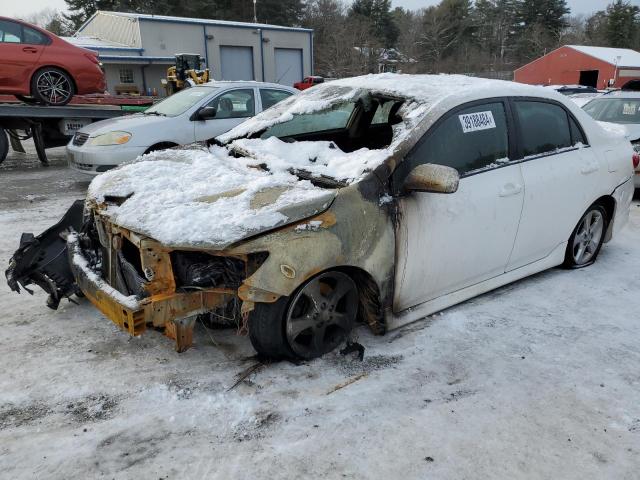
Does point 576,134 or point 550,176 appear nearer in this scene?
point 550,176

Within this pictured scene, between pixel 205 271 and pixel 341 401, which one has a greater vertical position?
pixel 205 271

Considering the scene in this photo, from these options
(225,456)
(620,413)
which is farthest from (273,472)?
(620,413)

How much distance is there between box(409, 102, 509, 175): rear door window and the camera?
321 centimetres

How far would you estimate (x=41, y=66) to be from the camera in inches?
368

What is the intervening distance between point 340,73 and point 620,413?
42.6 meters

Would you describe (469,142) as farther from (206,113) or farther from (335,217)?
(206,113)

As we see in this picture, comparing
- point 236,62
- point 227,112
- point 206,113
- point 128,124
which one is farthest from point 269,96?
point 236,62

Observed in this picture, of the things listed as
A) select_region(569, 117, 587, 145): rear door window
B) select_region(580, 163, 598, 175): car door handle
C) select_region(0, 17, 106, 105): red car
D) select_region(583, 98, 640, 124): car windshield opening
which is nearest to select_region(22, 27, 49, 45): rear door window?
select_region(0, 17, 106, 105): red car

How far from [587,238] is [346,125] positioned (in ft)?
7.82

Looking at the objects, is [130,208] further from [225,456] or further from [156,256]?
[225,456]

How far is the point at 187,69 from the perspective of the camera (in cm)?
1383

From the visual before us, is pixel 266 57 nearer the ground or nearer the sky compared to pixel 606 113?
nearer the sky

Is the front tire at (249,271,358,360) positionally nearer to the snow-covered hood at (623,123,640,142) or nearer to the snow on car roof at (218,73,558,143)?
the snow on car roof at (218,73,558,143)

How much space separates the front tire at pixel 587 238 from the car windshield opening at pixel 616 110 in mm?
4064
